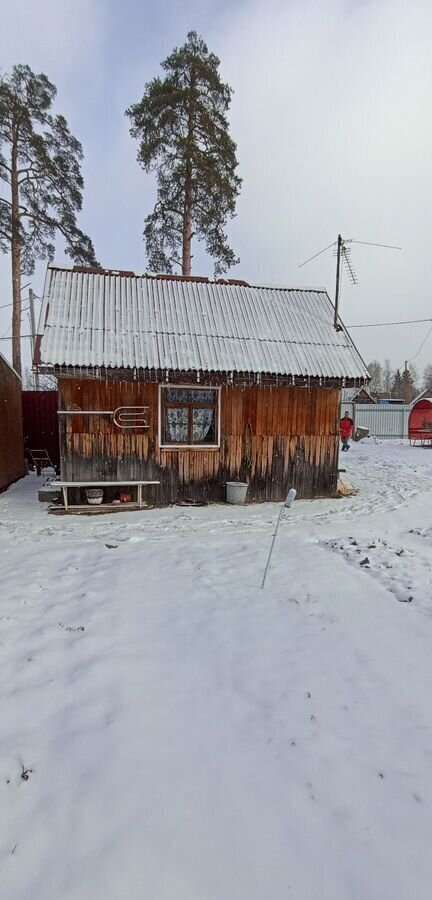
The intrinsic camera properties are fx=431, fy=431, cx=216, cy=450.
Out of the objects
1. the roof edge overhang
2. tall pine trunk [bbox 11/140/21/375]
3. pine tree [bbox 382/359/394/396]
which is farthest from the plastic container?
pine tree [bbox 382/359/394/396]

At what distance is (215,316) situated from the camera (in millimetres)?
9609

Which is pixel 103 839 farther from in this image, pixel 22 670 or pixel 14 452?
pixel 14 452

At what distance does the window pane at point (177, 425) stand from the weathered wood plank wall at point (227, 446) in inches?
10.9

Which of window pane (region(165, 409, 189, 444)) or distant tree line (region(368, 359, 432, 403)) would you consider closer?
window pane (region(165, 409, 189, 444))

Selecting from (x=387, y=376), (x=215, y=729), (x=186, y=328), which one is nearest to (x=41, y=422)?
(x=186, y=328)

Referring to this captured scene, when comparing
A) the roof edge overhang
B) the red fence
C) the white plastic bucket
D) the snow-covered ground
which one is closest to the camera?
the snow-covered ground

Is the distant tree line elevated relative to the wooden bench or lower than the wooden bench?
elevated

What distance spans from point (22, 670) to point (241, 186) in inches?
700

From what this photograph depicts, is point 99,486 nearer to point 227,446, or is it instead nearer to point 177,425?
point 177,425

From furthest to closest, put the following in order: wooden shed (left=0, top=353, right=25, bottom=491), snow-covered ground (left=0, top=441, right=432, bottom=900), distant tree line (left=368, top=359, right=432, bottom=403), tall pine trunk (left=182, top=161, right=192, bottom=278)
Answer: distant tree line (left=368, top=359, right=432, bottom=403), tall pine trunk (left=182, top=161, right=192, bottom=278), wooden shed (left=0, top=353, right=25, bottom=491), snow-covered ground (left=0, top=441, right=432, bottom=900)

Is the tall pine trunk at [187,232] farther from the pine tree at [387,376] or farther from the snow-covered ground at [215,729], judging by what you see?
the pine tree at [387,376]

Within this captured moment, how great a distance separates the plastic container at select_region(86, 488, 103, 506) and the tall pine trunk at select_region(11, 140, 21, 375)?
33.6ft

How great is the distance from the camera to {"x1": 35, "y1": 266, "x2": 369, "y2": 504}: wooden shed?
8.16 m

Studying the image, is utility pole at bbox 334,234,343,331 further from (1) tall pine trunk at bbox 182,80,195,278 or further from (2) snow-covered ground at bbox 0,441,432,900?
(1) tall pine trunk at bbox 182,80,195,278
